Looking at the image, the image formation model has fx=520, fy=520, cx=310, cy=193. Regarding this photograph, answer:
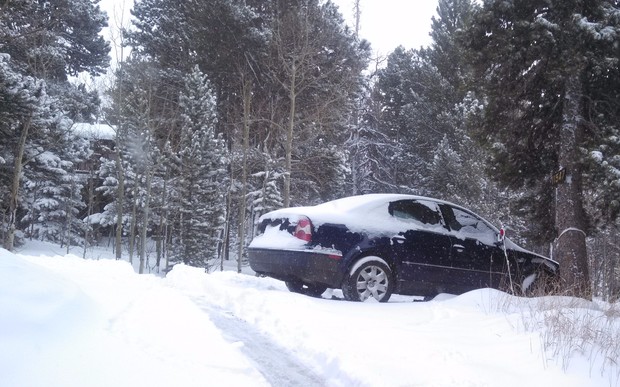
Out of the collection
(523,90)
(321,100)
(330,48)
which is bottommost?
(523,90)

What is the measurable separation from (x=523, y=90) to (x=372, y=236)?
5426 mm

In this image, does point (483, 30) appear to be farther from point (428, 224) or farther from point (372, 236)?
point (372, 236)

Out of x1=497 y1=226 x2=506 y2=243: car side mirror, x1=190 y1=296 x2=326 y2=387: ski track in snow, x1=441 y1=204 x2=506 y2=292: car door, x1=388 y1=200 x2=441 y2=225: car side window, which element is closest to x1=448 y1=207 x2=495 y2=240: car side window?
x1=441 y1=204 x2=506 y2=292: car door

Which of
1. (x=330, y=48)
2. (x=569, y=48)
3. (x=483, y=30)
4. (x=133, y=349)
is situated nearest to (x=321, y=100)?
(x=330, y=48)

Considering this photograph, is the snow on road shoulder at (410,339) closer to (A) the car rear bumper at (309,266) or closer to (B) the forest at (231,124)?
(A) the car rear bumper at (309,266)

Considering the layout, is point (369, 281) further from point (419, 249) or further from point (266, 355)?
point (266, 355)

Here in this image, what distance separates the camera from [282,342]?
447 centimetres

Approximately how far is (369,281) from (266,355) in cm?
272

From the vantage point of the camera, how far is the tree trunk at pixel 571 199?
891 cm

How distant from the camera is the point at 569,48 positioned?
8750 mm

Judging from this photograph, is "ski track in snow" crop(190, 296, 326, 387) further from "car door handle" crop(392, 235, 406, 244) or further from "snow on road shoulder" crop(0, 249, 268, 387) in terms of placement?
"car door handle" crop(392, 235, 406, 244)

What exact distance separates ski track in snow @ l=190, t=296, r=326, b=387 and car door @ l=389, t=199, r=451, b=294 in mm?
→ 2434

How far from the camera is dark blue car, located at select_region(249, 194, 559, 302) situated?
6.39 metres

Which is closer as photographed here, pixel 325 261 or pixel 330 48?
pixel 325 261
